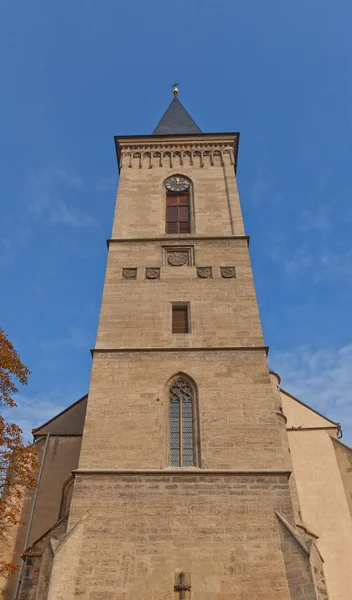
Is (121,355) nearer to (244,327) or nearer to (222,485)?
(244,327)

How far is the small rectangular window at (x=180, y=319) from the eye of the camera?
14.1 metres

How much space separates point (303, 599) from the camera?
901cm

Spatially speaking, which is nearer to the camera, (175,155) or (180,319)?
(180,319)

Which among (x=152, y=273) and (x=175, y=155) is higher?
(x=175, y=155)

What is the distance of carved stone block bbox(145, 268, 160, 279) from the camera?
15.3 metres

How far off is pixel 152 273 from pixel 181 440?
5.50 metres

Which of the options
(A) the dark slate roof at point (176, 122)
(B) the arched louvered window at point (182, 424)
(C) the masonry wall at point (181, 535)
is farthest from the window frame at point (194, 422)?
(A) the dark slate roof at point (176, 122)

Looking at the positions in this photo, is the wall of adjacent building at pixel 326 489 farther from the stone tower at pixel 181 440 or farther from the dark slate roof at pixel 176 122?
the dark slate roof at pixel 176 122

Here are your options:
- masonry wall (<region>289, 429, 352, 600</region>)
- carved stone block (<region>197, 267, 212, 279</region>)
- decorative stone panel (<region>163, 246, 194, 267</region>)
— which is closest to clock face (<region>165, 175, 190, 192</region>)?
decorative stone panel (<region>163, 246, 194, 267</region>)

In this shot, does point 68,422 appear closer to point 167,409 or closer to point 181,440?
point 167,409

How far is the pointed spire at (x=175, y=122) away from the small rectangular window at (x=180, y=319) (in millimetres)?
10356

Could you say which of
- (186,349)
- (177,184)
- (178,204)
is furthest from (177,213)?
(186,349)

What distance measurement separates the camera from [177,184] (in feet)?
63.3

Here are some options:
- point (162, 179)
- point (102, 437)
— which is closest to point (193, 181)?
point (162, 179)
